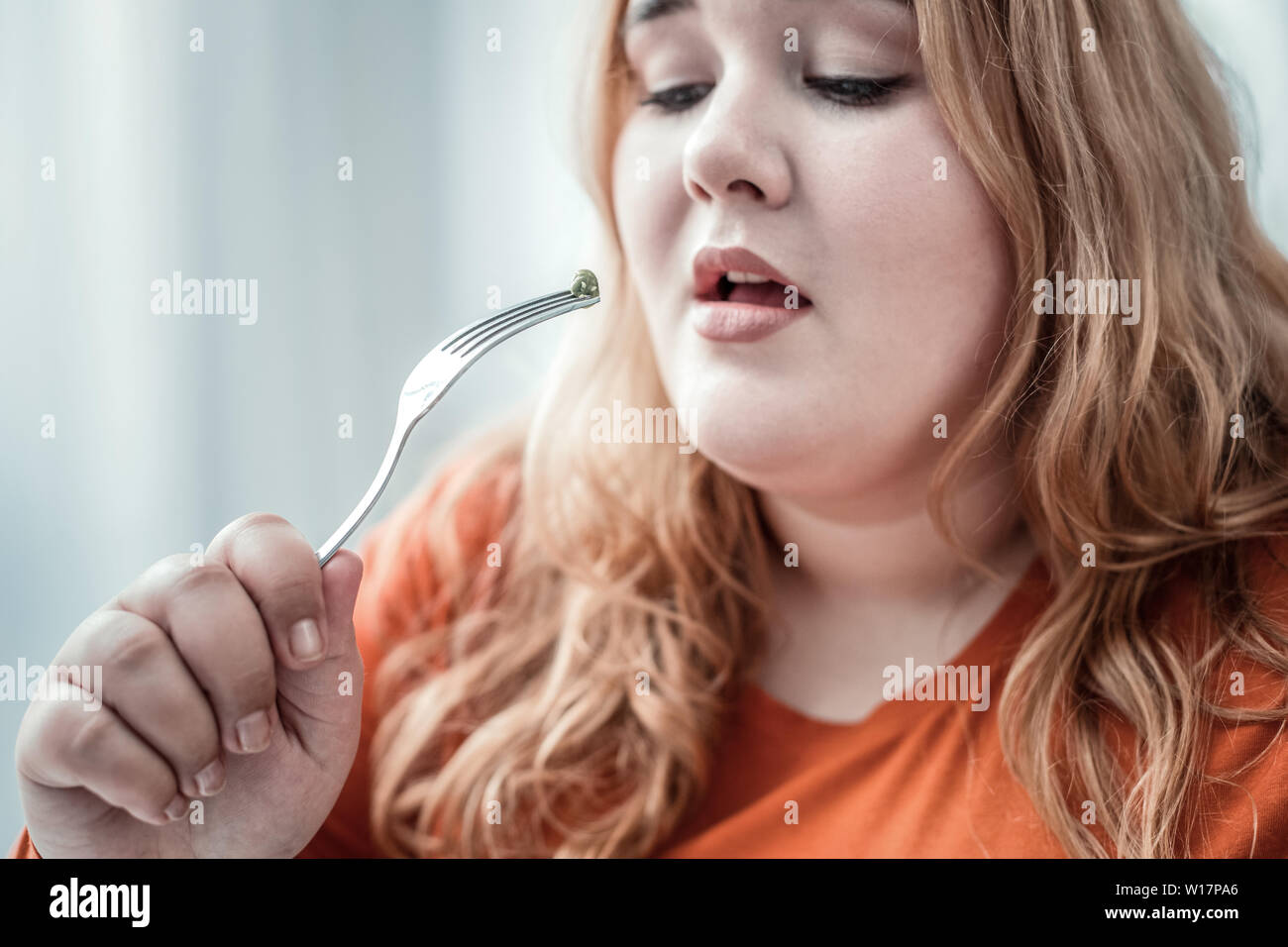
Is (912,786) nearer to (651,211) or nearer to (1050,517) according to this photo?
(1050,517)

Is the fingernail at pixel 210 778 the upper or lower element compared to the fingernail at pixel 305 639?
lower

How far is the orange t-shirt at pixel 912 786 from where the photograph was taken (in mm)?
554

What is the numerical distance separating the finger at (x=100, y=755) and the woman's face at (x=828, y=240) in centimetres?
34

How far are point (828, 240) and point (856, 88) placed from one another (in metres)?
0.09

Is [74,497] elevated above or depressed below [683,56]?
below

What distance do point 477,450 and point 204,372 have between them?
0.86ft

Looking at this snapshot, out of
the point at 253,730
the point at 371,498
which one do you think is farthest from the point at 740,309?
the point at 253,730

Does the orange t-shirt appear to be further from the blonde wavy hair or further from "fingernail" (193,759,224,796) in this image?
"fingernail" (193,759,224,796)

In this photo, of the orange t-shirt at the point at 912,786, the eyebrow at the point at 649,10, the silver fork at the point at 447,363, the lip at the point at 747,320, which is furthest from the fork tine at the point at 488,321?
the orange t-shirt at the point at 912,786

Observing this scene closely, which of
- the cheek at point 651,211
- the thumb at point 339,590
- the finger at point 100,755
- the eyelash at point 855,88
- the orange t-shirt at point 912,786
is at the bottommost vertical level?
the orange t-shirt at point 912,786

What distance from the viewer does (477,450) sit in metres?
0.92

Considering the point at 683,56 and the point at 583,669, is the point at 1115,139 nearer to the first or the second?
the point at 683,56

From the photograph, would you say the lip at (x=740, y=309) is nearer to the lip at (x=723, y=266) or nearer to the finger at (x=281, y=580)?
the lip at (x=723, y=266)
